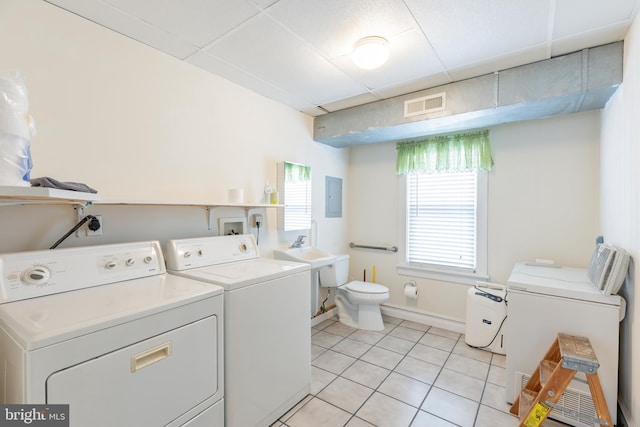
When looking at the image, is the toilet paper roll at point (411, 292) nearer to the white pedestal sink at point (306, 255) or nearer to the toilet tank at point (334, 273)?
the toilet tank at point (334, 273)

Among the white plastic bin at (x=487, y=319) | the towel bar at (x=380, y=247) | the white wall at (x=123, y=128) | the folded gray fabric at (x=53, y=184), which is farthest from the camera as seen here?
the towel bar at (x=380, y=247)

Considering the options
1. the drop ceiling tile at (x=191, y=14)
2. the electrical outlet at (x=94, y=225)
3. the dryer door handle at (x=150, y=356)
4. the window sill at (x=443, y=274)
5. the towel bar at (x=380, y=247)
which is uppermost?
the drop ceiling tile at (x=191, y=14)

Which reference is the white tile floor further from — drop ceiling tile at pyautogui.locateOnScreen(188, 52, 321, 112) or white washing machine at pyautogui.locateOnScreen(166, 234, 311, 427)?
drop ceiling tile at pyautogui.locateOnScreen(188, 52, 321, 112)

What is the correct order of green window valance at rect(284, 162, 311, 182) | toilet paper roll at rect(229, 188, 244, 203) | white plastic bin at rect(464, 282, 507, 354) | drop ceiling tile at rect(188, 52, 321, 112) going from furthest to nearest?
green window valance at rect(284, 162, 311, 182), white plastic bin at rect(464, 282, 507, 354), toilet paper roll at rect(229, 188, 244, 203), drop ceiling tile at rect(188, 52, 321, 112)

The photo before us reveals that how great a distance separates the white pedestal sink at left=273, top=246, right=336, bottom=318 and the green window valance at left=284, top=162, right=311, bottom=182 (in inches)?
28.7

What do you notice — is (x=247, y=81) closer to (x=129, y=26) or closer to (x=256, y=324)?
(x=129, y=26)

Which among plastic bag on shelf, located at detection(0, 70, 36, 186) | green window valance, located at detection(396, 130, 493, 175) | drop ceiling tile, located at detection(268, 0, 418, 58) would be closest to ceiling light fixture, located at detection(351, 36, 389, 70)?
drop ceiling tile, located at detection(268, 0, 418, 58)

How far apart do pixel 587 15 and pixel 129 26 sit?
2633 mm

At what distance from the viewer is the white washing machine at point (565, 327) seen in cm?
167

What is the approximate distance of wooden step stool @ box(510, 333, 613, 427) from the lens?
4.86 feet

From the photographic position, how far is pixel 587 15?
1595mm

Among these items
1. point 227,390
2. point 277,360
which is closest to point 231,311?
point 227,390

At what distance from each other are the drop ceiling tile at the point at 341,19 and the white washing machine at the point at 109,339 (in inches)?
61.6

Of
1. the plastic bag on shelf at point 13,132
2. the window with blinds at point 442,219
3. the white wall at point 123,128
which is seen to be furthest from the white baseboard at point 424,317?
the plastic bag on shelf at point 13,132
